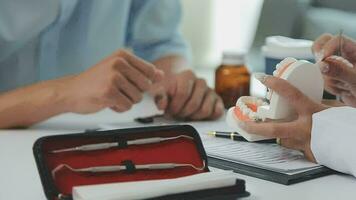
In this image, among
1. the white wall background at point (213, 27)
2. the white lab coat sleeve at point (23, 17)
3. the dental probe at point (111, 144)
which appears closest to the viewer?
the dental probe at point (111, 144)

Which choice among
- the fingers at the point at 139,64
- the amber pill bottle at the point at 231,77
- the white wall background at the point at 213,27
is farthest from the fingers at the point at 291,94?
the white wall background at the point at 213,27

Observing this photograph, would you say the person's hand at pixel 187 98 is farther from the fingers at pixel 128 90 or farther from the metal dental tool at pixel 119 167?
the metal dental tool at pixel 119 167

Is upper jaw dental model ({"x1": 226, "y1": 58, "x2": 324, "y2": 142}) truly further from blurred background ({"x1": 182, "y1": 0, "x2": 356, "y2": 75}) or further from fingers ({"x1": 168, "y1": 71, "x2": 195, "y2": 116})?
blurred background ({"x1": 182, "y1": 0, "x2": 356, "y2": 75})

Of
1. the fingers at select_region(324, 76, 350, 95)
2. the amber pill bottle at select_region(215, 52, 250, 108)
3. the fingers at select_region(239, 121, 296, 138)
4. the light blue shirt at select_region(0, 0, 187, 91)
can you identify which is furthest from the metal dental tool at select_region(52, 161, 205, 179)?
the light blue shirt at select_region(0, 0, 187, 91)

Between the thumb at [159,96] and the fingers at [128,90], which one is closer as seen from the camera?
the fingers at [128,90]

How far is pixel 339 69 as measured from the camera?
955 mm

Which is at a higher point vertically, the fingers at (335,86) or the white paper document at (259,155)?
the fingers at (335,86)

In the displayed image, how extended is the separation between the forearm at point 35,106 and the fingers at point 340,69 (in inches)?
18.7

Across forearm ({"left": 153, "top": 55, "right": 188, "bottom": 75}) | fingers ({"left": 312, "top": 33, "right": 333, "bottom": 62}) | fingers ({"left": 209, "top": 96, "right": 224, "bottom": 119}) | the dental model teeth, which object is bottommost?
fingers ({"left": 209, "top": 96, "right": 224, "bottom": 119})

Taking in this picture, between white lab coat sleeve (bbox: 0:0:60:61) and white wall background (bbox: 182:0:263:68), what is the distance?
880 mm

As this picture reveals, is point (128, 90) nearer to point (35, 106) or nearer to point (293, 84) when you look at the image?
point (35, 106)

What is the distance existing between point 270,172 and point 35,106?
52 centimetres

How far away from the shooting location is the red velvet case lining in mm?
727

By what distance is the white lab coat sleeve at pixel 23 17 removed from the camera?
1354 millimetres
